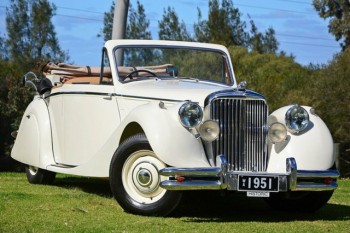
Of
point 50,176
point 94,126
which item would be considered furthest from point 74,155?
point 50,176

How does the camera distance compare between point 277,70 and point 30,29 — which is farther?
point 30,29

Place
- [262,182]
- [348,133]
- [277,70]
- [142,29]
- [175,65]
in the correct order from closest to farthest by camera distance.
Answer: [262,182], [175,65], [348,133], [277,70], [142,29]

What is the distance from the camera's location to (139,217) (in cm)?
783

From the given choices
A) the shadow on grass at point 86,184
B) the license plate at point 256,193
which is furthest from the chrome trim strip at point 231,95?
the shadow on grass at point 86,184

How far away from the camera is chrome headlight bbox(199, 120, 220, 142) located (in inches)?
312

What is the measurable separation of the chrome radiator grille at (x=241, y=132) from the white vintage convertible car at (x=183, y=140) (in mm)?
10

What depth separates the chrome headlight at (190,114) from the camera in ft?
25.9

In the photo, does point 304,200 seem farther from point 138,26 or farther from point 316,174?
point 138,26

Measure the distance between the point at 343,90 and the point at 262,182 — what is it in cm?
1719

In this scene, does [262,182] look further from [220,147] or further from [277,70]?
[277,70]

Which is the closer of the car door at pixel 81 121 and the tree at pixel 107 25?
the car door at pixel 81 121

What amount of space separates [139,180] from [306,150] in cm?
172

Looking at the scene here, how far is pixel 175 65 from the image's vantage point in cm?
1020

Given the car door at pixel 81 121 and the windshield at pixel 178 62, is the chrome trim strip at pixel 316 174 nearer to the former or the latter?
the car door at pixel 81 121
